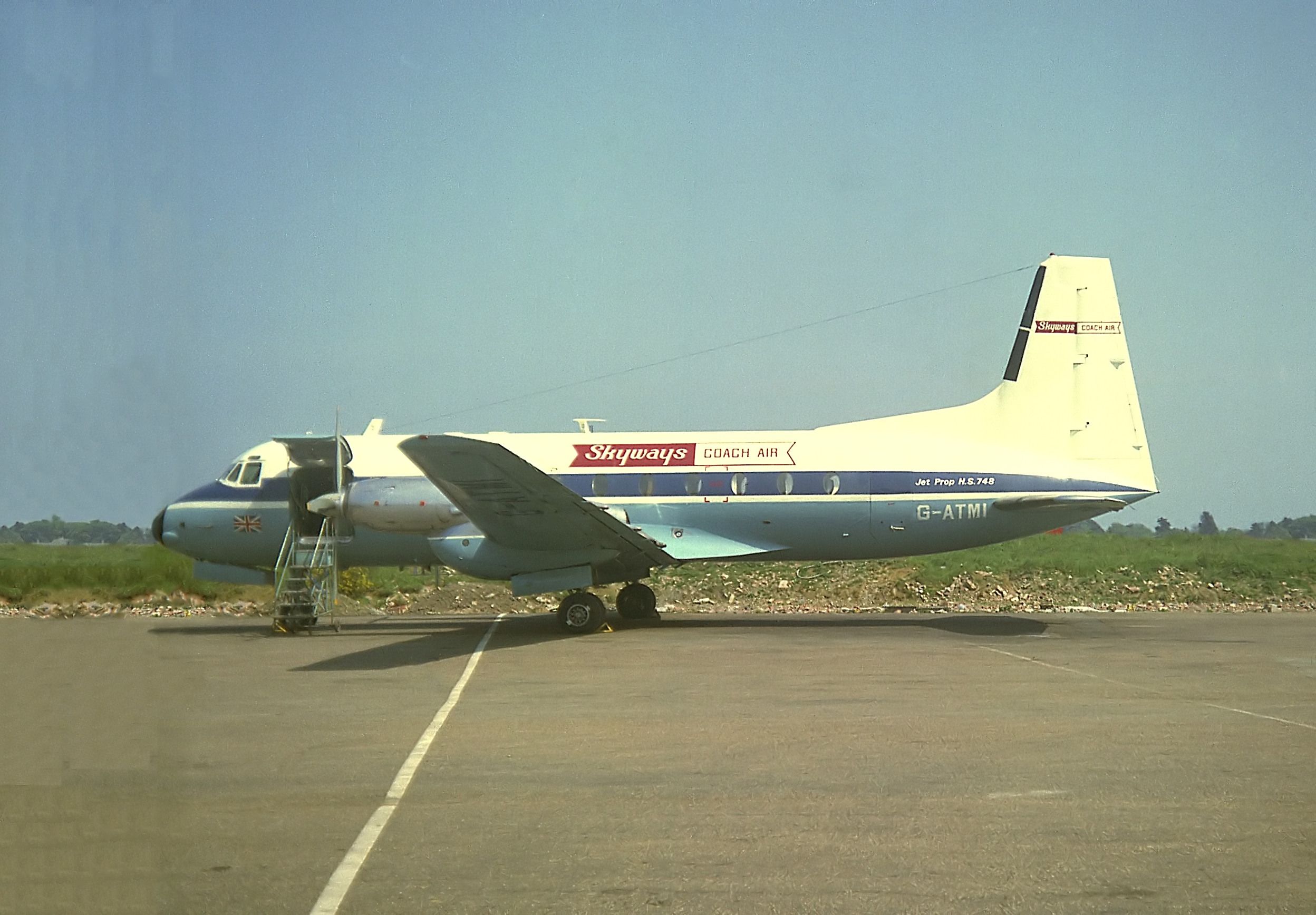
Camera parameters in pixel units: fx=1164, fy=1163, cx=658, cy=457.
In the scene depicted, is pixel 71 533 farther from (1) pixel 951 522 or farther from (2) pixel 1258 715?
(1) pixel 951 522

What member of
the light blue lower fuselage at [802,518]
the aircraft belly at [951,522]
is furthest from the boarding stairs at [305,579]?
the aircraft belly at [951,522]

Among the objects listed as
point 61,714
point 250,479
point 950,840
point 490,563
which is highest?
point 250,479

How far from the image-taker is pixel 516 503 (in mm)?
18906

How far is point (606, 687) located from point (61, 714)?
23.6ft

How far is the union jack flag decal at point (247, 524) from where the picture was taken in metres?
23.0

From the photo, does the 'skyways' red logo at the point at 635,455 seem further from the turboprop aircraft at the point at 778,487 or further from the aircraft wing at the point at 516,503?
the aircraft wing at the point at 516,503

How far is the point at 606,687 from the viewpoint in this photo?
44.6 feet

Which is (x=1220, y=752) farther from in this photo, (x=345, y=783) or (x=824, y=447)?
(x=824, y=447)

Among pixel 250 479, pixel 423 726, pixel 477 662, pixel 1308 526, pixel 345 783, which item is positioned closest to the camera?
pixel 345 783

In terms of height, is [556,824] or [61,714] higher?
Answer: [61,714]

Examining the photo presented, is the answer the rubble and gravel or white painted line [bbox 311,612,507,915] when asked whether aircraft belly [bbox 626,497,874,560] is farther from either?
white painted line [bbox 311,612,507,915]

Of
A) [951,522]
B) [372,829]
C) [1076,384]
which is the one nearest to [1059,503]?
[951,522]

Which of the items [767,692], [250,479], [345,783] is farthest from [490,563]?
[345,783]

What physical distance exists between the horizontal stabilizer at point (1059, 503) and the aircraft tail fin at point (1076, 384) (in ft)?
2.22
